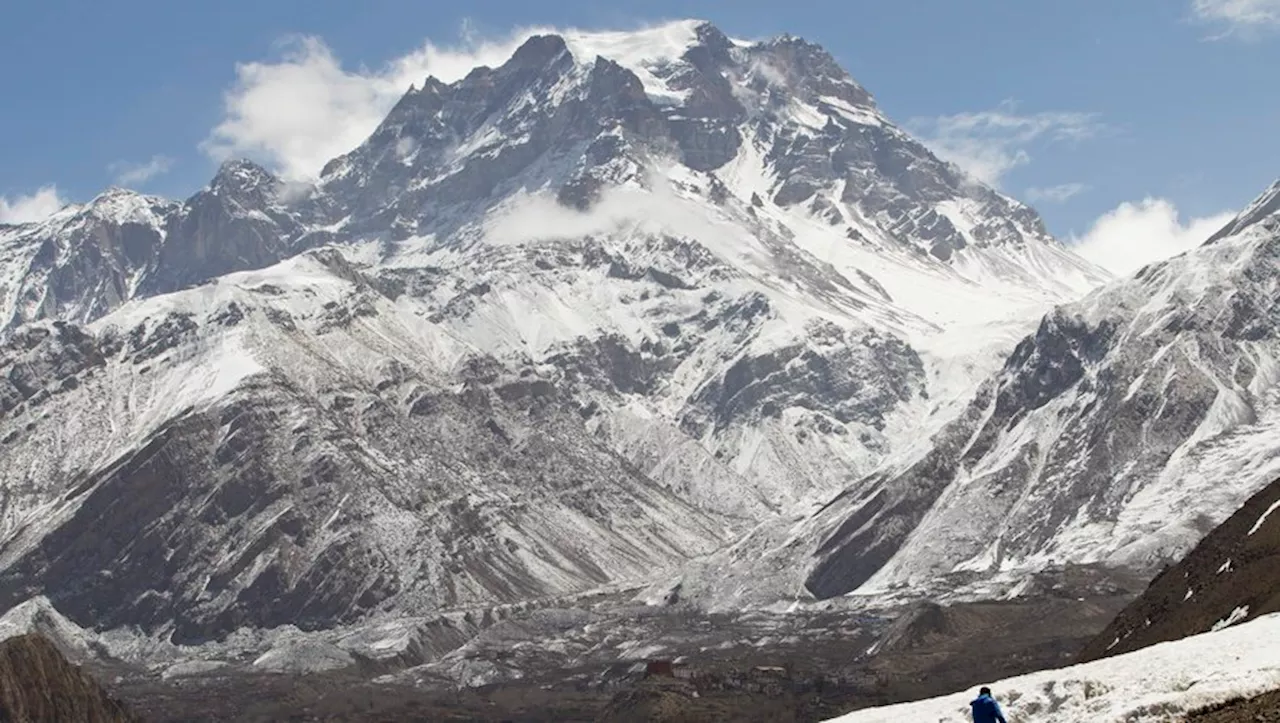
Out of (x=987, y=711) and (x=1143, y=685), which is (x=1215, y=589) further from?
(x=987, y=711)

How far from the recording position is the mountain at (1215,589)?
463ft

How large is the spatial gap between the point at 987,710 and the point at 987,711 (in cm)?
8

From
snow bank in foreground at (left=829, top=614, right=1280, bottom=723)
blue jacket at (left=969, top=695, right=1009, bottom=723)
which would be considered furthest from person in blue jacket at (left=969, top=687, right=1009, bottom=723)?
snow bank in foreground at (left=829, top=614, right=1280, bottom=723)

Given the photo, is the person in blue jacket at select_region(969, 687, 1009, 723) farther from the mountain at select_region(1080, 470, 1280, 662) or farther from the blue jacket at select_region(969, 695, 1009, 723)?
the mountain at select_region(1080, 470, 1280, 662)

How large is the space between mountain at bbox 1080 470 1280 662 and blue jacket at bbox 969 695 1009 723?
64.3 metres

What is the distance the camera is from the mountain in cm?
14112

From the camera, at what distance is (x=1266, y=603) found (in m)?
127

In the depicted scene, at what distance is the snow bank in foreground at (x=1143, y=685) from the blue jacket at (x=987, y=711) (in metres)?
6.11

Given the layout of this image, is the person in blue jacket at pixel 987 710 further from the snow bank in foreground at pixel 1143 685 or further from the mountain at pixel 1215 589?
the mountain at pixel 1215 589

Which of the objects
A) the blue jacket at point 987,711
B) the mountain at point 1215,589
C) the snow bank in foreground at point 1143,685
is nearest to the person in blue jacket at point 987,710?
the blue jacket at point 987,711

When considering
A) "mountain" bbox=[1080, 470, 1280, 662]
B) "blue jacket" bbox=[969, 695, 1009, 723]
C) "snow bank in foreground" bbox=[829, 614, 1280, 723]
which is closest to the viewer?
"blue jacket" bbox=[969, 695, 1009, 723]

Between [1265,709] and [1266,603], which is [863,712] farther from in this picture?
[1266,603]

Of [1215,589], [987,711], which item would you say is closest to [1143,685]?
[987,711]

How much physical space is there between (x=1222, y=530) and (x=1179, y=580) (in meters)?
8.98
